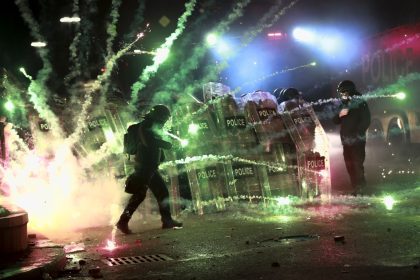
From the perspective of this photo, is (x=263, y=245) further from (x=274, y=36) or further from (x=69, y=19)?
(x=274, y=36)

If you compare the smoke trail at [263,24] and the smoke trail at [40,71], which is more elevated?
the smoke trail at [263,24]

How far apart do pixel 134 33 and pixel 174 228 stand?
1219 centimetres

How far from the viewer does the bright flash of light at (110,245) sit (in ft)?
22.9

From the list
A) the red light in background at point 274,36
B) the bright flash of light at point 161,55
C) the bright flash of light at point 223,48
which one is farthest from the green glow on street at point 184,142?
the red light in background at point 274,36

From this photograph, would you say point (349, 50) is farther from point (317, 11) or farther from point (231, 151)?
point (231, 151)

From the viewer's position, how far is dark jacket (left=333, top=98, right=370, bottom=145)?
450 inches

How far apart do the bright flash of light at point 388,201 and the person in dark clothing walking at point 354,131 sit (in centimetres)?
127

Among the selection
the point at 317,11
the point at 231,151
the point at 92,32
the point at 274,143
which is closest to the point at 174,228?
the point at 231,151

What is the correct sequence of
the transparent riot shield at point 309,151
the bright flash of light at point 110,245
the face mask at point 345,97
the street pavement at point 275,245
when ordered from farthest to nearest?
the face mask at point 345,97
the transparent riot shield at point 309,151
the bright flash of light at point 110,245
the street pavement at point 275,245

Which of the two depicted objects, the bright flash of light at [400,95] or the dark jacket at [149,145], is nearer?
the dark jacket at [149,145]

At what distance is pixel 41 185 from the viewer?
1011 centimetres

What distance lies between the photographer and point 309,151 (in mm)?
10367

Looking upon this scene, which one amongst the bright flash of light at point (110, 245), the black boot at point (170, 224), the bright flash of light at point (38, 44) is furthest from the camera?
the bright flash of light at point (38, 44)

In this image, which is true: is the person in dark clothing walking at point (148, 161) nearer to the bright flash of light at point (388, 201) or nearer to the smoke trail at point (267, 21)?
the bright flash of light at point (388, 201)
